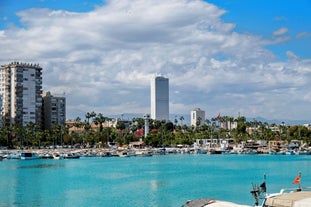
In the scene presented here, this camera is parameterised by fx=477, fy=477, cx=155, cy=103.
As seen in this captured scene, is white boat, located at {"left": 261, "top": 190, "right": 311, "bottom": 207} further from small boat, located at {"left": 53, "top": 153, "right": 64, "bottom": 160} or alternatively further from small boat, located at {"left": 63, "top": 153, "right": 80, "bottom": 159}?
small boat, located at {"left": 63, "top": 153, "right": 80, "bottom": 159}

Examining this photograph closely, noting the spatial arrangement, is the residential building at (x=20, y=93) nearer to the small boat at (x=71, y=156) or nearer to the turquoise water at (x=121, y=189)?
the small boat at (x=71, y=156)

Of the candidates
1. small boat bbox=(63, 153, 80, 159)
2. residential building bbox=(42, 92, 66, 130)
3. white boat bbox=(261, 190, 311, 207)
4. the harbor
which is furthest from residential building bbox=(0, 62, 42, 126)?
white boat bbox=(261, 190, 311, 207)

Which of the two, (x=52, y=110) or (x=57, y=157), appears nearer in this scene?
(x=57, y=157)

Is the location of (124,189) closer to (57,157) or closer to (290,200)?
(290,200)

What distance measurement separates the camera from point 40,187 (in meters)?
66.7

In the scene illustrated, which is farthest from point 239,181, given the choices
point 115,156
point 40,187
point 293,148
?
point 293,148

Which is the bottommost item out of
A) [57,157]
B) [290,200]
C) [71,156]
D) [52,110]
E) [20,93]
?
[57,157]

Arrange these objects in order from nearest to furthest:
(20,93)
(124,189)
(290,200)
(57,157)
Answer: (290,200) → (124,189) → (57,157) → (20,93)

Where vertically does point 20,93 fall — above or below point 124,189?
above

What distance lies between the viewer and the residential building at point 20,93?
182500 millimetres

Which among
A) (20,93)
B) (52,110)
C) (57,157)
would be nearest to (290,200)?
(57,157)

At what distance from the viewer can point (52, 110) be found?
639 ft

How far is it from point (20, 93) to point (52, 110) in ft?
55.1

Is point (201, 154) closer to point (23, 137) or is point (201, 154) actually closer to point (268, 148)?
point (268, 148)
